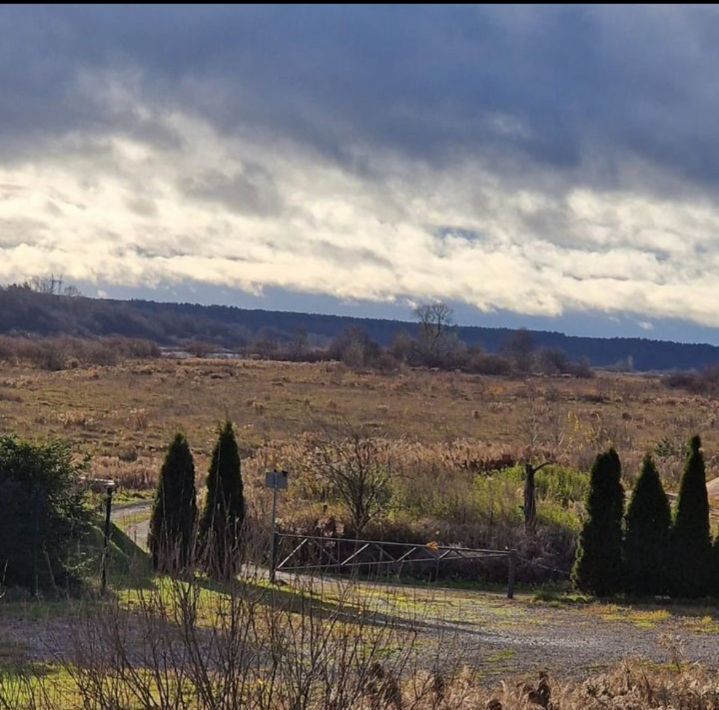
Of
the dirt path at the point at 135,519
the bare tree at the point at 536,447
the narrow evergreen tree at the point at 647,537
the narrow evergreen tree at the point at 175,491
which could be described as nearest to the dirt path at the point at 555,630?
the dirt path at the point at 135,519

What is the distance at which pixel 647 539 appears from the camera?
18984 mm

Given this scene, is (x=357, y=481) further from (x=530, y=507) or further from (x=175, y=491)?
(x=175, y=491)

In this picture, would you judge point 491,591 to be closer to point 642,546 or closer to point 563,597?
point 563,597

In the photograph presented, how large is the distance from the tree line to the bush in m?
8.96

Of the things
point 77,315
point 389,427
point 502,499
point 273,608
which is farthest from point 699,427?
point 77,315

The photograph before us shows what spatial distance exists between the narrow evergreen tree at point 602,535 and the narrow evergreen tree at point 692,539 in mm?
989

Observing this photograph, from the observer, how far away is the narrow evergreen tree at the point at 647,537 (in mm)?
18938

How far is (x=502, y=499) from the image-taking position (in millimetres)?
23625

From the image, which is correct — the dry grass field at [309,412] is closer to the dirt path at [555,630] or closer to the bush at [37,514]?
the bush at [37,514]

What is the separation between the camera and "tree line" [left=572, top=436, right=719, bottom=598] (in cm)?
1881

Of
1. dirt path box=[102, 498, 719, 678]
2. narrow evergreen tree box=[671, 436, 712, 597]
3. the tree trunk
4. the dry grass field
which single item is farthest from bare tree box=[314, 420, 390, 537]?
narrow evergreen tree box=[671, 436, 712, 597]

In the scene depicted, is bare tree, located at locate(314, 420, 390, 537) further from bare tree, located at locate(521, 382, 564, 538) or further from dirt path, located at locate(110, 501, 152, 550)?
dirt path, located at locate(110, 501, 152, 550)

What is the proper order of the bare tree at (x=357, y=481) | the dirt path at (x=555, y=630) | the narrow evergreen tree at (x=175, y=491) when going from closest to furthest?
the dirt path at (x=555, y=630), the narrow evergreen tree at (x=175, y=491), the bare tree at (x=357, y=481)

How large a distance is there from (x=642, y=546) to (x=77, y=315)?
506 feet
